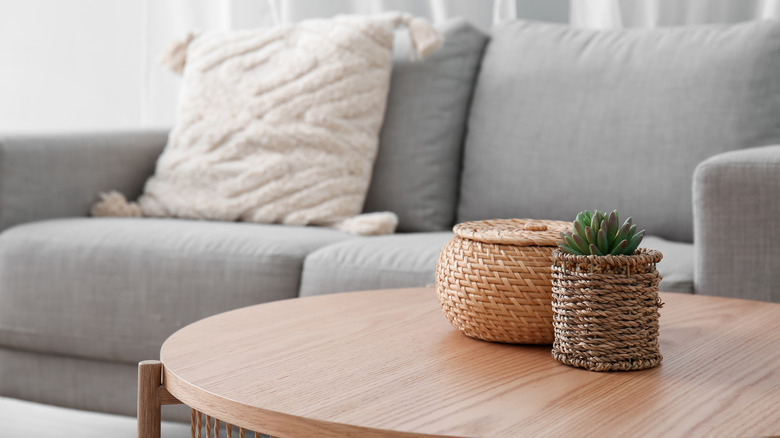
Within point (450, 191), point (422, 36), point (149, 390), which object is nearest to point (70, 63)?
point (422, 36)

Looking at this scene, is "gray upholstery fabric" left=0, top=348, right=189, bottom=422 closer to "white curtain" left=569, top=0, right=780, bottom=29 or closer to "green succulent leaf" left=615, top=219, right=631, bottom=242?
"green succulent leaf" left=615, top=219, right=631, bottom=242

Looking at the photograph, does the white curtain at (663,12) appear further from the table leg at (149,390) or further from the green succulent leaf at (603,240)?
the table leg at (149,390)

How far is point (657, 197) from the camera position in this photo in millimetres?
1700

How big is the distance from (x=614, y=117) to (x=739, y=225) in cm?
58

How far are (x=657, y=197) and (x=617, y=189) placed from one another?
0.08 m

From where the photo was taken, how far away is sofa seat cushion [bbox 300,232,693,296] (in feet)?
4.64

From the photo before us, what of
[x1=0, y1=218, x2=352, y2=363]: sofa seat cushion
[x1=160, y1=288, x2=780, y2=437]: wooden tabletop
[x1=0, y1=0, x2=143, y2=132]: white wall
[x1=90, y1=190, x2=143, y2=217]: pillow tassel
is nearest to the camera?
[x1=160, y1=288, x2=780, y2=437]: wooden tabletop

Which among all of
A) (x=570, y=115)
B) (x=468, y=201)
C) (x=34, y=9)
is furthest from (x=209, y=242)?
(x=34, y=9)

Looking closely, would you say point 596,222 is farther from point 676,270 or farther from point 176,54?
point 176,54

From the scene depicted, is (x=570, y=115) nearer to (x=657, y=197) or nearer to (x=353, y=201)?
(x=657, y=197)

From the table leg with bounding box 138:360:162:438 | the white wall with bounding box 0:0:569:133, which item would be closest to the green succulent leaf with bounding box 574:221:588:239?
the table leg with bounding box 138:360:162:438

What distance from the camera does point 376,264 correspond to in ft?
4.77

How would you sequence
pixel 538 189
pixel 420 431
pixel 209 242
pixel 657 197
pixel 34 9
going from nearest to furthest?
pixel 420 431
pixel 209 242
pixel 657 197
pixel 538 189
pixel 34 9

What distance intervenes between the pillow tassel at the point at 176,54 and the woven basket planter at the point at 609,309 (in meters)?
1.67
